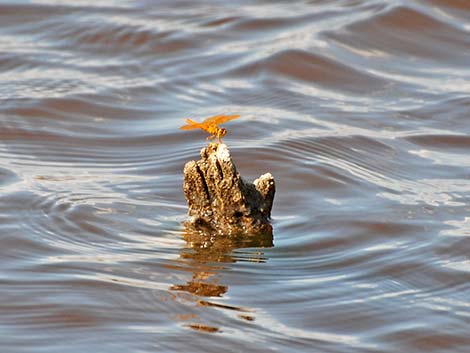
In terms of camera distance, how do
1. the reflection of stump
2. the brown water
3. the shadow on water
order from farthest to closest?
the reflection of stump, the shadow on water, the brown water

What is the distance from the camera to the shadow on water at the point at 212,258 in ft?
13.5

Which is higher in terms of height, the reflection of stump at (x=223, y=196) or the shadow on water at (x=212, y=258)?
the reflection of stump at (x=223, y=196)

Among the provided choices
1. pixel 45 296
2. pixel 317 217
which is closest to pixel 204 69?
pixel 317 217

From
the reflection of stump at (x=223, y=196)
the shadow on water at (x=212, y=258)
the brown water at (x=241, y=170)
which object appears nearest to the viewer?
the brown water at (x=241, y=170)

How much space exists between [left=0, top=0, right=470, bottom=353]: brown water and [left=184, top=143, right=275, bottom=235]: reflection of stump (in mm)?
88

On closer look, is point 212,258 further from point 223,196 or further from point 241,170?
point 241,170

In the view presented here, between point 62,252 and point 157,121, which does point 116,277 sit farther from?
point 157,121

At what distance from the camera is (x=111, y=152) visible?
615cm

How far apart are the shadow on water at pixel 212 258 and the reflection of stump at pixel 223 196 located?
1.8 inches

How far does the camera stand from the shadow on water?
412 centimetres

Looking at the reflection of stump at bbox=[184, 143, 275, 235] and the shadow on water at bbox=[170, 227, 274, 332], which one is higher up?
the reflection of stump at bbox=[184, 143, 275, 235]

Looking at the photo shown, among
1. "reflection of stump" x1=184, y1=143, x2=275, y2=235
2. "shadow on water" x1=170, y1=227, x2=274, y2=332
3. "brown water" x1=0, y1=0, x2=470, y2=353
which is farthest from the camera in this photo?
"reflection of stump" x1=184, y1=143, x2=275, y2=235

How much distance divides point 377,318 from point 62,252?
1356mm

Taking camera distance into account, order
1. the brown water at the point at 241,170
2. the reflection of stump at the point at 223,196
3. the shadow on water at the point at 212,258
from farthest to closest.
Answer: the reflection of stump at the point at 223,196 < the shadow on water at the point at 212,258 < the brown water at the point at 241,170
